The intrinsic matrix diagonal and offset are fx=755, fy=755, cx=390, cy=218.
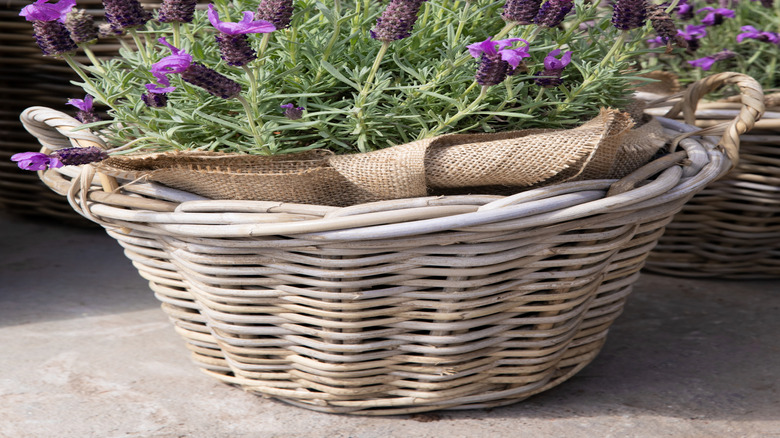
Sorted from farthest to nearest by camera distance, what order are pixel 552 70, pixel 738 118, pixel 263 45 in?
pixel 738 118, pixel 552 70, pixel 263 45

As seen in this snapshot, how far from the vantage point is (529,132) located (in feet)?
3.59

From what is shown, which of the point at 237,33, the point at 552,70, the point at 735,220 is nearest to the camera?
the point at 237,33

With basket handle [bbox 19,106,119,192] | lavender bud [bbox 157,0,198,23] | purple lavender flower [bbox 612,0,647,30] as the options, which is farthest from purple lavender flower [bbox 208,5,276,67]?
purple lavender flower [bbox 612,0,647,30]

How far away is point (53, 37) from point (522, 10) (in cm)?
65

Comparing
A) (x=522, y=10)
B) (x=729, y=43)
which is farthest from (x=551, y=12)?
(x=729, y=43)

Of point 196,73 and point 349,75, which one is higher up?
point 196,73

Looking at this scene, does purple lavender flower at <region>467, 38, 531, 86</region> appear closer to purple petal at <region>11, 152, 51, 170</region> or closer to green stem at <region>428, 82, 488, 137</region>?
green stem at <region>428, 82, 488, 137</region>

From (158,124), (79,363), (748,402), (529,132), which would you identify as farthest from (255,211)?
(748,402)

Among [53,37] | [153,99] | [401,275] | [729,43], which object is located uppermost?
[53,37]

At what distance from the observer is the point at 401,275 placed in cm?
99

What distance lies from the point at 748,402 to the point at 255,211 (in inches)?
33.2

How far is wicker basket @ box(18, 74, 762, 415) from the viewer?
37.8 inches

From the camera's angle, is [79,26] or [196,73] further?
[79,26]

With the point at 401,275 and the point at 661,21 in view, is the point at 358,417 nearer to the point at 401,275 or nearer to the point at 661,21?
the point at 401,275
